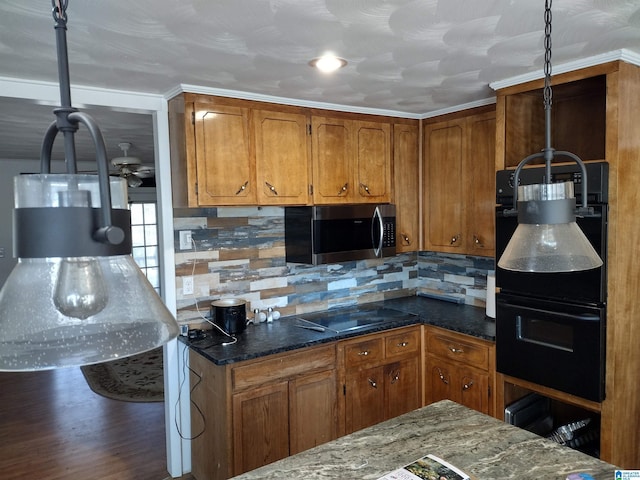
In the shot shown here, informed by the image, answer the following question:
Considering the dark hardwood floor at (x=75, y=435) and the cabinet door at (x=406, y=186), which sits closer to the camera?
the dark hardwood floor at (x=75, y=435)

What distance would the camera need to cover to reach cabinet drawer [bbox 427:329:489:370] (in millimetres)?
2910

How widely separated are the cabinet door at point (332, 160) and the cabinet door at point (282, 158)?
0.23 feet

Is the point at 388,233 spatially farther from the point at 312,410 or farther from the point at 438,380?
the point at 312,410

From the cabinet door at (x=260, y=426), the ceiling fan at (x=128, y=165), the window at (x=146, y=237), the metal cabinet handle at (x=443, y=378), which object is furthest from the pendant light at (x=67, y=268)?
the window at (x=146, y=237)

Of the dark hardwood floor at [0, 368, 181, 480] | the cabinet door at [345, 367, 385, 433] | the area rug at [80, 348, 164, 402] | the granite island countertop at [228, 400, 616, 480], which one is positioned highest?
the granite island countertop at [228, 400, 616, 480]

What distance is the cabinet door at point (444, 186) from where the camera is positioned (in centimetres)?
335

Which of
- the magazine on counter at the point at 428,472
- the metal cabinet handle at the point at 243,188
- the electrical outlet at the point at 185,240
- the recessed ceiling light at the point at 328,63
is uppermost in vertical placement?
the recessed ceiling light at the point at 328,63

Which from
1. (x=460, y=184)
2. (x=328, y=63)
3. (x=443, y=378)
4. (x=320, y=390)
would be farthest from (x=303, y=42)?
(x=443, y=378)

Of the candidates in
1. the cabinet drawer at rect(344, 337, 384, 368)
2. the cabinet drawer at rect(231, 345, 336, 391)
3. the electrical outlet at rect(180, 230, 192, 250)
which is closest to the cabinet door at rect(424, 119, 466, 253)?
the cabinet drawer at rect(344, 337, 384, 368)

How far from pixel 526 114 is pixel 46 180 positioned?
109 inches

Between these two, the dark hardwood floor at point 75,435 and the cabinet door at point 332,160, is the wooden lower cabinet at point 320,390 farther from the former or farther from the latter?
the cabinet door at point 332,160

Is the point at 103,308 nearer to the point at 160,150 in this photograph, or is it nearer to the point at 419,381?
the point at 160,150

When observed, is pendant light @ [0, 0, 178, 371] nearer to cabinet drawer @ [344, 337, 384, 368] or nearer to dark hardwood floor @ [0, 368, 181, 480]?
cabinet drawer @ [344, 337, 384, 368]

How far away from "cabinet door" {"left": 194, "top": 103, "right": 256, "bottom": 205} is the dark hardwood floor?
1.80 meters
